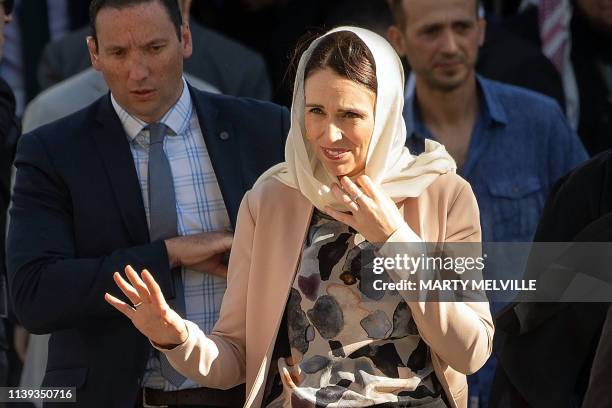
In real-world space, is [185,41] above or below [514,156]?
above

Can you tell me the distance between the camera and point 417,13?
5969mm

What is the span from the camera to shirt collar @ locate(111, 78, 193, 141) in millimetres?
4617

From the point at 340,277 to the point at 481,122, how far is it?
2.15 metres

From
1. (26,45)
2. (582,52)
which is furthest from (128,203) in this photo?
(26,45)

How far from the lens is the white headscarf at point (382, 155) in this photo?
3875 mm

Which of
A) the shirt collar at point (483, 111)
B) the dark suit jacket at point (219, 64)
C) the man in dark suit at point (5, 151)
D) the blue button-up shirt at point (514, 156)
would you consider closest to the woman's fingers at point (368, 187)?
the man in dark suit at point (5, 151)

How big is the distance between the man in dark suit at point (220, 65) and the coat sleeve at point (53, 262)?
1.76m

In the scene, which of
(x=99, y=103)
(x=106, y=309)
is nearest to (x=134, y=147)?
(x=99, y=103)

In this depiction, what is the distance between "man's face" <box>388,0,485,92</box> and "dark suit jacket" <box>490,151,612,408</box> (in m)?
1.45

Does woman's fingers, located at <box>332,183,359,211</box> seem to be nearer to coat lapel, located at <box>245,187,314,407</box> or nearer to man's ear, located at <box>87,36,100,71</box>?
coat lapel, located at <box>245,187,314,407</box>

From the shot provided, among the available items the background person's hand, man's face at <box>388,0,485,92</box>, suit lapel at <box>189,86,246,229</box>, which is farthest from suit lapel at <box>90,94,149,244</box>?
man's face at <box>388,0,485,92</box>

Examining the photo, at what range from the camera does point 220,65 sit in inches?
246

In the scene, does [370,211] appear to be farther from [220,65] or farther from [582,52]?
[582,52]

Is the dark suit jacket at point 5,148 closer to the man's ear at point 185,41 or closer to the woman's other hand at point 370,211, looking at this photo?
the man's ear at point 185,41
